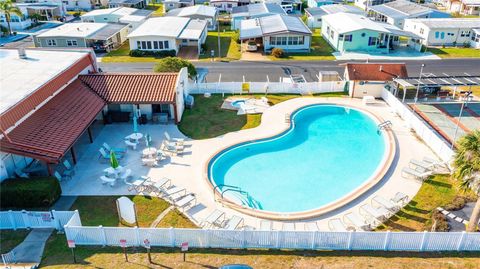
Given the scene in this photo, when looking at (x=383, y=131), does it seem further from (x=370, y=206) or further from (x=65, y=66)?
(x=65, y=66)

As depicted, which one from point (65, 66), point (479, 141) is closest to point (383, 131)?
point (479, 141)

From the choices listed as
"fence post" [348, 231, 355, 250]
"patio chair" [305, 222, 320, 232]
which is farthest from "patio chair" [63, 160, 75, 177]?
"fence post" [348, 231, 355, 250]

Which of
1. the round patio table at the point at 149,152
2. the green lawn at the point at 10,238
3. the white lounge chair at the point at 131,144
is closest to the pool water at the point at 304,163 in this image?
the round patio table at the point at 149,152

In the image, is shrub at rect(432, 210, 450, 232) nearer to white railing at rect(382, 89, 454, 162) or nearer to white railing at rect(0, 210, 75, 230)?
white railing at rect(382, 89, 454, 162)

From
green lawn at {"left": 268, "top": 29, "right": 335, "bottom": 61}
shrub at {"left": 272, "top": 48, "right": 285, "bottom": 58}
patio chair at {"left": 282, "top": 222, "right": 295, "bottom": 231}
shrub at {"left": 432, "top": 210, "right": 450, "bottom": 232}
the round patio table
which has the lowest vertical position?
patio chair at {"left": 282, "top": 222, "right": 295, "bottom": 231}

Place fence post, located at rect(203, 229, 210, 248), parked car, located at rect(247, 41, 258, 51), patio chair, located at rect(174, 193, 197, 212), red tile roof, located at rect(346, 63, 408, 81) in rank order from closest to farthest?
fence post, located at rect(203, 229, 210, 248) < patio chair, located at rect(174, 193, 197, 212) < red tile roof, located at rect(346, 63, 408, 81) < parked car, located at rect(247, 41, 258, 51)

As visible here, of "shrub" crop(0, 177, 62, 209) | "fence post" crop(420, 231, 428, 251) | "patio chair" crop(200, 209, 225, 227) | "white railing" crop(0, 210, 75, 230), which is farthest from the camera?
"shrub" crop(0, 177, 62, 209)

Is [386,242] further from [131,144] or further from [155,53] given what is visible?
[155,53]
